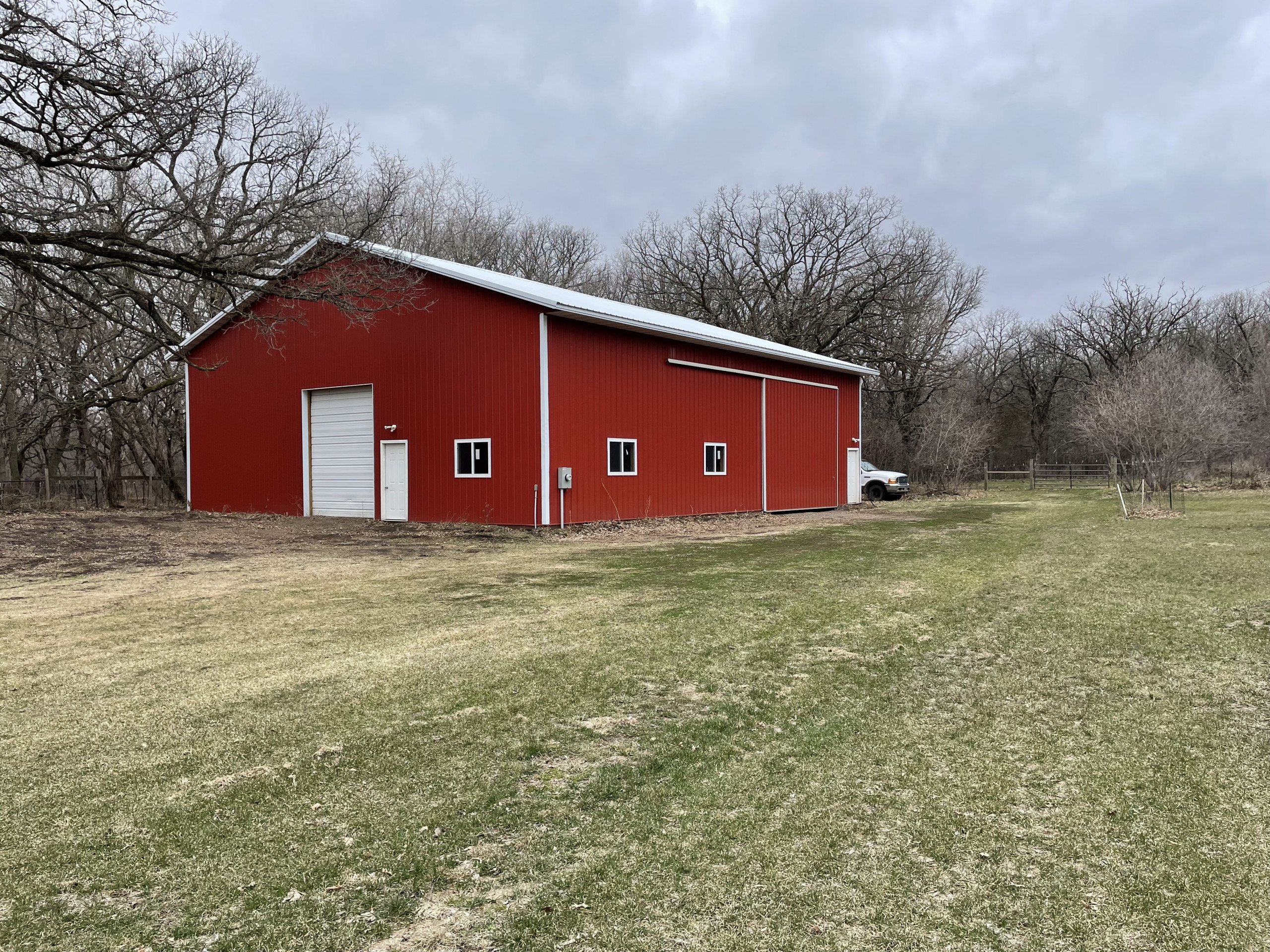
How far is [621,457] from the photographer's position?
19.6 meters

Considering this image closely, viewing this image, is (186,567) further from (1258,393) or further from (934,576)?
(1258,393)

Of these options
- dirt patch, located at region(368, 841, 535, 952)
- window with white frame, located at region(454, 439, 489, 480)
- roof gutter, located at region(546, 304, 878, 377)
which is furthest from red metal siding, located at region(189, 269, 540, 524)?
dirt patch, located at region(368, 841, 535, 952)

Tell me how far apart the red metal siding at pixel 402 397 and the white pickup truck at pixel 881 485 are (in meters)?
16.5

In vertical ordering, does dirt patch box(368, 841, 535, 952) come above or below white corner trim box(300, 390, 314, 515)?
below

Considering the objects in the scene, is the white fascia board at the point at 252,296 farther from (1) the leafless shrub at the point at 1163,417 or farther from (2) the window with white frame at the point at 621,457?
(1) the leafless shrub at the point at 1163,417

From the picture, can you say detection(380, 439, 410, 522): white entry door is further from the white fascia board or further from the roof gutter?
the roof gutter

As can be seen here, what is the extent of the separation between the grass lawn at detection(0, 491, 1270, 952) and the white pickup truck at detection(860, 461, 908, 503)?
74.9 ft

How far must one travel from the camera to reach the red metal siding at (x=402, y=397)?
1806 cm

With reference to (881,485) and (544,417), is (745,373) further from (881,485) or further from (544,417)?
(881,485)

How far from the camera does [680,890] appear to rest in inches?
113

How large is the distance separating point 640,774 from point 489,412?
15.1 metres

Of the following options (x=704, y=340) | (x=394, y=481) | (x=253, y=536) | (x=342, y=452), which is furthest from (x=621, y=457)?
(x=253, y=536)

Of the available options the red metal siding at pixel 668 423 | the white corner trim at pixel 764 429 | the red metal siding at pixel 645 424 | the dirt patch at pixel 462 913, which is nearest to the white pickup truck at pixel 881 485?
the red metal siding at pixel 668 423

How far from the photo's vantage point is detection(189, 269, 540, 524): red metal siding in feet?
59.3
